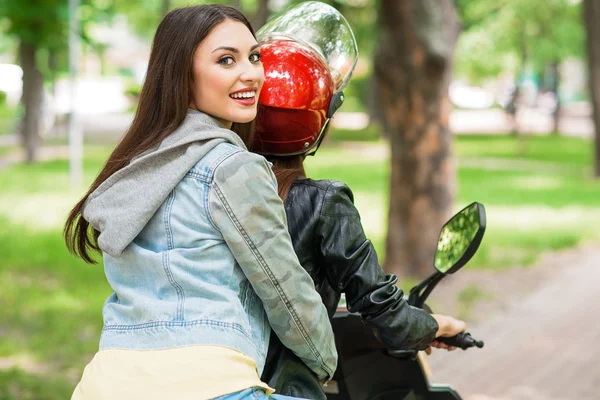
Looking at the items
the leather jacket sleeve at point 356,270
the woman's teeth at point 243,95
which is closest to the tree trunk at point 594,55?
the leather jacket sleeve at point 356,270

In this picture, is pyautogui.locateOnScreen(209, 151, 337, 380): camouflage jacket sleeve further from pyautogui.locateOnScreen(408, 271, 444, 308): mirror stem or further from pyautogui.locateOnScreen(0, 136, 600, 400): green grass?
pyautogui.locateOnScreen(0, 136, 600, 400): green grass

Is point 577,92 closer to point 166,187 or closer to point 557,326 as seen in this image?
point 557,326

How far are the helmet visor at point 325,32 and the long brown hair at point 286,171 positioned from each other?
0.28 metres

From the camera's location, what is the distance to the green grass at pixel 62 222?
6430mm

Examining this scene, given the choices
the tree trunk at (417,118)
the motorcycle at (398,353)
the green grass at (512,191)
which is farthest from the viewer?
the green grass at (512,191)

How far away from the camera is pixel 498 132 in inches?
1347

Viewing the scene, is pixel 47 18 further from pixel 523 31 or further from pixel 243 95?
pixel 523 31

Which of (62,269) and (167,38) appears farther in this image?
(62,269)

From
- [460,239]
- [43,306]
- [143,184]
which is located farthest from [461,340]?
[43,306]

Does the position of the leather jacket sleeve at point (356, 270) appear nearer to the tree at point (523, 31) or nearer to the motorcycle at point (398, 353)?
Answer: the motorcycle at point (398, 353)

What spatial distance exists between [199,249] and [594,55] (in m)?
17.4

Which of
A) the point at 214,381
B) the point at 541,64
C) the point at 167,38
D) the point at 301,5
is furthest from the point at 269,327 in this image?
the point at 541,64

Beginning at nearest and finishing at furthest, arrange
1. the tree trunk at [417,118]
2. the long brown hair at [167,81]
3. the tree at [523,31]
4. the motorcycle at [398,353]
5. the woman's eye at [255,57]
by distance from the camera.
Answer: the long brown hair at [167,81]
the woman's eye at [255,57]
the motorcycle at [398,353]
the tree trunk at [417,118]
the tree at [523,31]

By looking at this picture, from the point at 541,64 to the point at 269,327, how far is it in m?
32.7
